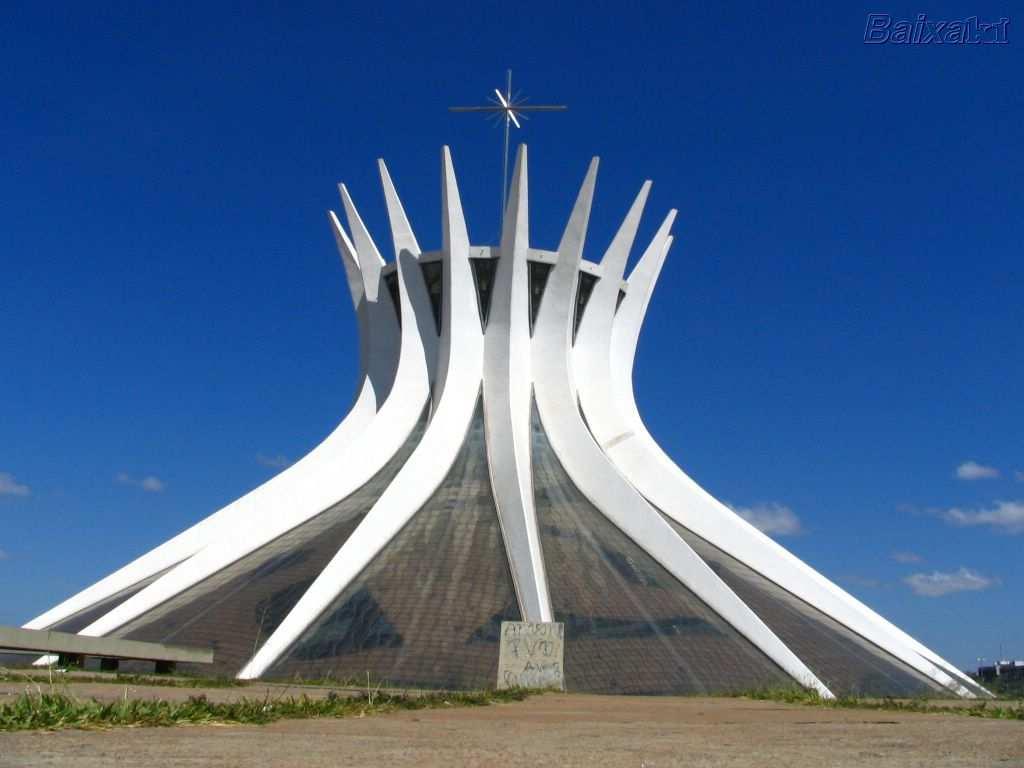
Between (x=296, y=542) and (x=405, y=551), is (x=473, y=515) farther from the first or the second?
(x=296, y=542)

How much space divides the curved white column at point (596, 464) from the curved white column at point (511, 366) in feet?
1.96

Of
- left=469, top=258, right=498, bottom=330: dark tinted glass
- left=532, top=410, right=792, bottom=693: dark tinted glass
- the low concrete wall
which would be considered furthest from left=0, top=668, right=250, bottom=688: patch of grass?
left=469, top=258, right=498, bottom=330: dark tinted glass

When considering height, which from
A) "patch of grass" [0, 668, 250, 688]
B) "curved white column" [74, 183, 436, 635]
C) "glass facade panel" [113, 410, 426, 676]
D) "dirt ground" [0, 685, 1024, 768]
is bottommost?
"patch of grass" [0, 668, 250, 688]

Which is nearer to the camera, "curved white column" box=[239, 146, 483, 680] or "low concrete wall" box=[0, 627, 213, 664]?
"low concrete wall" box=[0, 627, 213, 664]

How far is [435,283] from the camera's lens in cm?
2648

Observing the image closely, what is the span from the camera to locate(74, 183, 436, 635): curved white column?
21.2 m

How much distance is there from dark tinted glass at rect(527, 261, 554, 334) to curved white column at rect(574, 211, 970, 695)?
4.78 ft

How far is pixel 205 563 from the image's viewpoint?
71.6ft

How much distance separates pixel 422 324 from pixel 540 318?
320cm

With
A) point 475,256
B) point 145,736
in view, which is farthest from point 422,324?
point 145,736

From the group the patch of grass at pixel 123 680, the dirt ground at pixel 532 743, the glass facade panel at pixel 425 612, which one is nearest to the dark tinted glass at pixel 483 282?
the glass facade panel at pixel 425 612

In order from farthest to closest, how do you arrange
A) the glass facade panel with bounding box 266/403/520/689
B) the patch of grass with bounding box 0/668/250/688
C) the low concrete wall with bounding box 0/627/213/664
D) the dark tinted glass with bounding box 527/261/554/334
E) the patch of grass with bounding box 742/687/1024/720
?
the dark tinted glass with bounding box 527/261/554/334 → the glass facade panel with bounding box 266/403/520/689 → the low concrete wall with bounding box 0/627/213/664 → the patch of grass with bounding box 0/668/250/688 → the patch of grass with bounding box 742/687/1024/720

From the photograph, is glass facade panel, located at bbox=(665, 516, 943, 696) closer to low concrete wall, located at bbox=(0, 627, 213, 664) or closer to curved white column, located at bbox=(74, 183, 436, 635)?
curved white column, located at bbox=(74, 183, 436, 635)

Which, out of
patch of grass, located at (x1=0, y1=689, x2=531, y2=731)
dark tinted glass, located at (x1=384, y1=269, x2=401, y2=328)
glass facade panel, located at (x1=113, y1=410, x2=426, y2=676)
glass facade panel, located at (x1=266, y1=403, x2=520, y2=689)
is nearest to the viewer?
patch of grass, located at (x1=0, y1=689, x2=531, y2=731)
